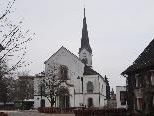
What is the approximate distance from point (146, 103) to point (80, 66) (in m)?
37.2

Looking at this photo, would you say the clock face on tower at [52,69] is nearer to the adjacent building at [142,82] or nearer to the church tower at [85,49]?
the church tower at [85,49]

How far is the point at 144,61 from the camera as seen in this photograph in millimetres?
41906

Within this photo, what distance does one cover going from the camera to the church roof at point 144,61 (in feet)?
131

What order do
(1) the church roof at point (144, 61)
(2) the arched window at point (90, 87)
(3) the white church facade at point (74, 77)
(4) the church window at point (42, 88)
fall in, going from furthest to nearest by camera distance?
1. (2) the arched window at point (90, 87)
2. (3) the white church facade at point (74, 77)
3. (4) the church window at point (42, 88)
4. (1) the church roof at point (144, 61)

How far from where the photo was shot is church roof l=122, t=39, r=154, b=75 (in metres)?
39.8

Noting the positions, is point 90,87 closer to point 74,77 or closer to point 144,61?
point 74,77

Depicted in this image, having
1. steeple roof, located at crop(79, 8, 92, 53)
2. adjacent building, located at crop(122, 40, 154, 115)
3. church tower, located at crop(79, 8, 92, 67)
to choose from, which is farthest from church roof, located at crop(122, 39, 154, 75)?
steeple roof, located at crop(79, 8, 92, 53)

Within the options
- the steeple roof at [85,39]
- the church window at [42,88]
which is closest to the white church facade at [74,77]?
the church window at [42,88]

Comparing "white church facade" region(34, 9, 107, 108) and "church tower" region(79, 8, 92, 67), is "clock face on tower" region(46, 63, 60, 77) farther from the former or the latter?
"church tower" region(79, 8, 92, 67)

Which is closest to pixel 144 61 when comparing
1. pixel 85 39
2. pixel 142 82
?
pixel 142 82

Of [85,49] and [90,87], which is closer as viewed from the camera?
[90,87]

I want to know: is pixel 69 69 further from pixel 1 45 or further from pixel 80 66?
pixel 1 45

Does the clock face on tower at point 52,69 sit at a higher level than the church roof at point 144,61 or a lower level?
higher

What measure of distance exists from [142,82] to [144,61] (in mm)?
2291
